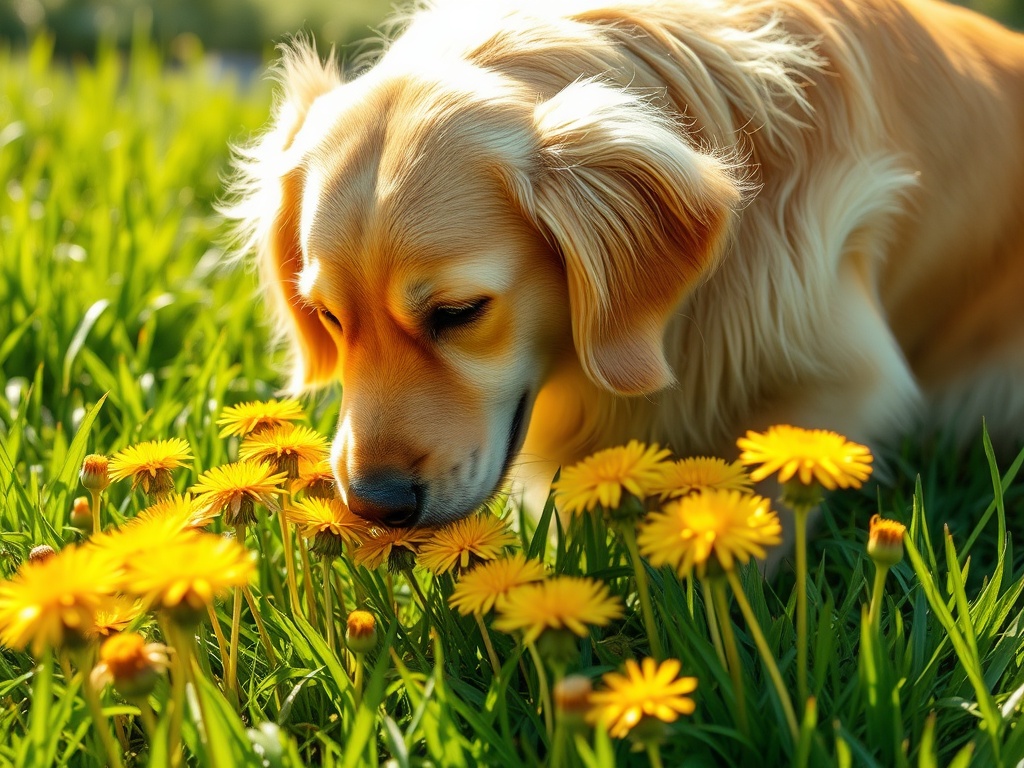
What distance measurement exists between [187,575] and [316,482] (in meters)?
0.66

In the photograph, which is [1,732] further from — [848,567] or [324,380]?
[848,567]

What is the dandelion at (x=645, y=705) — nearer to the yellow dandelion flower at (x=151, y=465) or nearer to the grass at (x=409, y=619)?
the grass at (x=409, y=619)

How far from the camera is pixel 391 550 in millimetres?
1537

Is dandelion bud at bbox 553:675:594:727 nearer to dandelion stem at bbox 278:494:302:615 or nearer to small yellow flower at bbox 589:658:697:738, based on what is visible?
small yellow flower at bbox 589:658:697:738

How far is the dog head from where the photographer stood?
1.80 metres

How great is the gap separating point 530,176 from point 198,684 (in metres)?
1.08

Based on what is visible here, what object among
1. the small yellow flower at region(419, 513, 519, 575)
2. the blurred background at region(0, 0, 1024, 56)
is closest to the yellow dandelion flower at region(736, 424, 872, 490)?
the small yellow flower at region(419, 513, 519, 575)

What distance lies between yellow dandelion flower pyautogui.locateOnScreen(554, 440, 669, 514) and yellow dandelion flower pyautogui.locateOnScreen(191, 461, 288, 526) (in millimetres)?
434

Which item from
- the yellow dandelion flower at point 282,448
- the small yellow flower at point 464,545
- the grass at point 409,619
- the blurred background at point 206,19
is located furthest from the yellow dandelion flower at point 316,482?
the blurred background at point 206,19

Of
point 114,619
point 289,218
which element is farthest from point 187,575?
point 289,218

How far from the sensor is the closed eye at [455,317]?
1.83 m

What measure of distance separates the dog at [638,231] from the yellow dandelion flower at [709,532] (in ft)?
2.13

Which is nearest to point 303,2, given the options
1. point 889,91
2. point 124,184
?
point 124,184

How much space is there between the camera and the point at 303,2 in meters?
10.7
